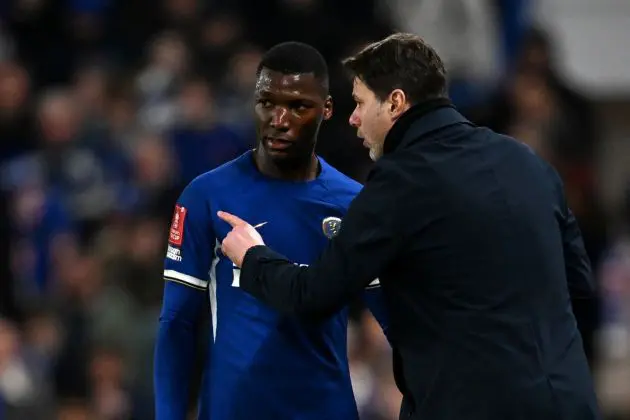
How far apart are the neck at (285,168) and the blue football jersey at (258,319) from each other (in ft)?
0.07

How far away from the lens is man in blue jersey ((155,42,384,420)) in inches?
147

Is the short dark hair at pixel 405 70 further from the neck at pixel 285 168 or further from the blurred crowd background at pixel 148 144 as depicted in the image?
the blurred crowd background at pixel 148 144

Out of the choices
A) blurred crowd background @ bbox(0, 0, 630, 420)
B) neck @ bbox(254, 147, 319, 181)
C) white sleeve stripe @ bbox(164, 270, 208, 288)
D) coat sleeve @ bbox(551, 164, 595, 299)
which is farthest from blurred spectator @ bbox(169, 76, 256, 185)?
coat sleeve @ bbox(551, 164, 595, 299)

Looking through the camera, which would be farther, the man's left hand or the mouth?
the mouth

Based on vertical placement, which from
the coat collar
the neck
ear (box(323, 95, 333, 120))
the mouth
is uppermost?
the coat collar

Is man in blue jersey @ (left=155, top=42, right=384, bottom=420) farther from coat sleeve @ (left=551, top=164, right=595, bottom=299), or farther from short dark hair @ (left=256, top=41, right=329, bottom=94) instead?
coat sleeve @ (left=551, top=164, right=595, bottom=299)

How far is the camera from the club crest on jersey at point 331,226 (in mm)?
3834

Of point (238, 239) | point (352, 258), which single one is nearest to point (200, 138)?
point (238, 239)

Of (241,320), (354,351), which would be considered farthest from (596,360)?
(241,320)

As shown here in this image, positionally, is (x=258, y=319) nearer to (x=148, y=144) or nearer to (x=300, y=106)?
(x=300, y=106)

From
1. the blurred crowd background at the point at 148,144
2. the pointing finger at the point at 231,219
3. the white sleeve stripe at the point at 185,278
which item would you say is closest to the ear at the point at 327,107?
the pointing finger at the point at 231,219

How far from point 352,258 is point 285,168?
0.51 m

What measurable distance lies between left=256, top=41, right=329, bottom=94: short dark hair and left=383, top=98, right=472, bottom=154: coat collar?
353 mm

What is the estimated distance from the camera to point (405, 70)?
3.54 metres
